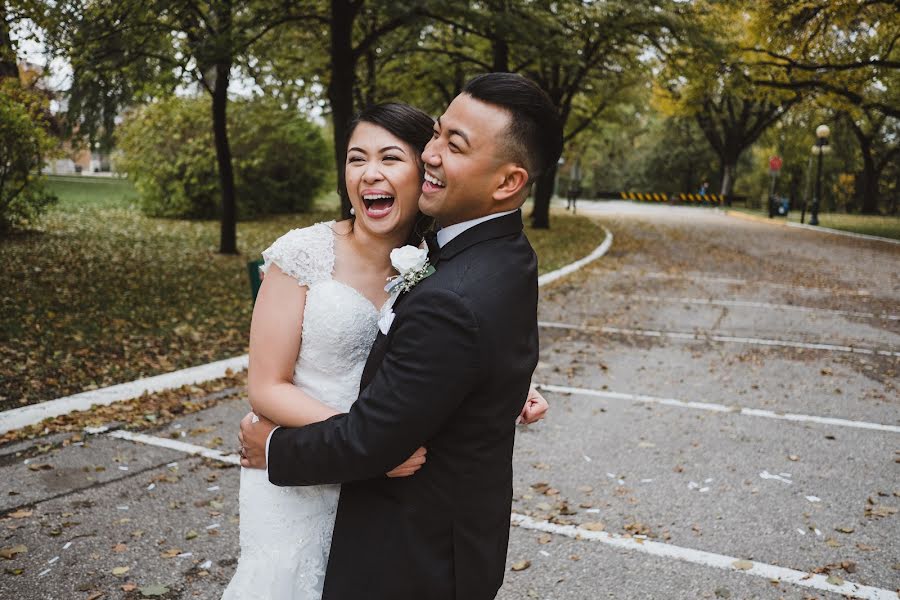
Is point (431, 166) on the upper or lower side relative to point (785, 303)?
upper

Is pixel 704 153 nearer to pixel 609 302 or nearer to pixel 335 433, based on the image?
pixel 609 302

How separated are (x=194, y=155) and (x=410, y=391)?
2666 centimetres

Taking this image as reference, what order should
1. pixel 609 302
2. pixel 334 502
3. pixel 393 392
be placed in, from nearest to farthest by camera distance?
1. pixel 393 392
2. pixel 334 502
3. pixel 609 302

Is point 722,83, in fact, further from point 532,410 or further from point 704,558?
point 532,410

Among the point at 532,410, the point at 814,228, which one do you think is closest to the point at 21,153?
the point at 532,410

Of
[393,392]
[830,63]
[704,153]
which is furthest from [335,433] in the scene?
[704,153]

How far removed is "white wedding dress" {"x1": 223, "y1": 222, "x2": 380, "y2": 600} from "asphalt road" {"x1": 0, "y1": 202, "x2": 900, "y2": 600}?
165 centimetres

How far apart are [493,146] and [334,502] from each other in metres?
1.18

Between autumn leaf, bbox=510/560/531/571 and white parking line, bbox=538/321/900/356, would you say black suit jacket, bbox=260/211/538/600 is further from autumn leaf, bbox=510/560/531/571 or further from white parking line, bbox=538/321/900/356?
white parking line, bbox=538/321/900/356

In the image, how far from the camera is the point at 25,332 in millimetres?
8227

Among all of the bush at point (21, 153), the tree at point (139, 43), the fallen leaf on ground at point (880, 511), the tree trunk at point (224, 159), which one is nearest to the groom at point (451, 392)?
the fallen leaf on ground at point (880, 511)

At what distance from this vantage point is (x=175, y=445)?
554 cm

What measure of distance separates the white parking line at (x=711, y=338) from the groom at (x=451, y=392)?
857cm

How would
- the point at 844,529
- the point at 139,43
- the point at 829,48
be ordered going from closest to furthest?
the point at 844,529 < the point at 139,43 < the point at 829,48
